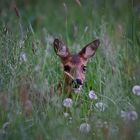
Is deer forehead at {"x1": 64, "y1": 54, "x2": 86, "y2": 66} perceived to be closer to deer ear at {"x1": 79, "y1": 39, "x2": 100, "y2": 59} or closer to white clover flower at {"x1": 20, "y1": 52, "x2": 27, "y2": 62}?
deer ear at {"x1": 79, "y1": 39, "x2": 100, "y2": 59}

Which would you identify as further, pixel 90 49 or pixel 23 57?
pixel 90 49

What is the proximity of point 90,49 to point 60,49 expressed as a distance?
0.97 ft

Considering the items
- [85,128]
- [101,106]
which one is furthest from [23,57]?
[85,128]

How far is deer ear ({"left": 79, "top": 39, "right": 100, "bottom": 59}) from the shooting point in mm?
7574

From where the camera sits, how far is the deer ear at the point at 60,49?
24.7 feet

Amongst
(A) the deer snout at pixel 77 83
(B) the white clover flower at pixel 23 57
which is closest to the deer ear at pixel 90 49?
(A) the deer snout at pixel 77 83

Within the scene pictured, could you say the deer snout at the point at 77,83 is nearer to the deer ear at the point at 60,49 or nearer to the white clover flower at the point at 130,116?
the deer ear at the point at 60,49

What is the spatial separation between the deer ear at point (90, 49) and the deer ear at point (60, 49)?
0.59 ft

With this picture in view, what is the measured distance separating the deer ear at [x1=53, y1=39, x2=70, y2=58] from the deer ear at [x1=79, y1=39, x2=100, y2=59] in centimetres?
18

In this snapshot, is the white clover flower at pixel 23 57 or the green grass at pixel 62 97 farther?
the white clover flower at pixel 23 57

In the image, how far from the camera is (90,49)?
7578mm

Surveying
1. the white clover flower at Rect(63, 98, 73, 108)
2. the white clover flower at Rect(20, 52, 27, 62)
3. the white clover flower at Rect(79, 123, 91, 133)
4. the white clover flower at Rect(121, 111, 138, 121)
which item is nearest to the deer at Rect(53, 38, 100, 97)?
the white clover flower at Rect(20, 52, 27, 62)

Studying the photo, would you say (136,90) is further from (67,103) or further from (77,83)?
(77,83)

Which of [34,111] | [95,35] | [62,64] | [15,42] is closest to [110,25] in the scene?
[95,35]
